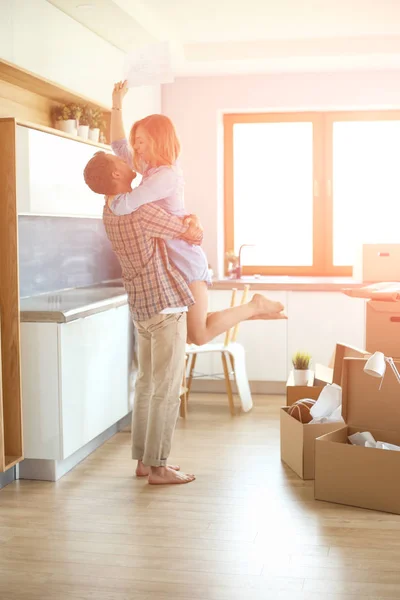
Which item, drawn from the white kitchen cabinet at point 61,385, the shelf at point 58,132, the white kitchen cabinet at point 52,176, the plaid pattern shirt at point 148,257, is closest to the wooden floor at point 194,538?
the white kitchen cabinet at point 61,385

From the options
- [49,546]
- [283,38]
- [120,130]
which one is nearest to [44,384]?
[49,546]

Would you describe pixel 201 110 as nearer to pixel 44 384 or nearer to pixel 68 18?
pixel 68 18

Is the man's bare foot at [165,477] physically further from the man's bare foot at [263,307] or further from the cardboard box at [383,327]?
the cardboard box at [383,327]

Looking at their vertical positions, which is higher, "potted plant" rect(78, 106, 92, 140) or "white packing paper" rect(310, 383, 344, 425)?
"potted plant" rect(78, 106, 92, 140)

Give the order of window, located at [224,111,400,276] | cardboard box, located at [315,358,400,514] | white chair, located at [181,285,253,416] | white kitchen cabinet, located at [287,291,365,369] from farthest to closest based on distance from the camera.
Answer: window, located at [224,111,400,276] → white kitchen cabinet, located at [287,291,365,369] → white chair, located at [181,285,253,416] → cardboard box, located at [315,358,400,514]

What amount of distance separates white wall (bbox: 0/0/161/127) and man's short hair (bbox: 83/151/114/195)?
0.78 m

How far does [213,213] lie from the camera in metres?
6.44

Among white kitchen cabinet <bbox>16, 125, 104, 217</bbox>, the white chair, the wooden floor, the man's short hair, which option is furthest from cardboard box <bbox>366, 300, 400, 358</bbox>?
white kitchen cabinet <bbox>16, 125, 104, 217</bbox>

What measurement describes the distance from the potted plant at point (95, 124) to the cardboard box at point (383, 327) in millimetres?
1913

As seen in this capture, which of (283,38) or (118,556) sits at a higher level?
(283,38)

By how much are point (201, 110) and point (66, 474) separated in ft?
11.3

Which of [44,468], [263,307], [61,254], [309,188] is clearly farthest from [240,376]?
[309,188]

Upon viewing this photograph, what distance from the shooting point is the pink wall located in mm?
6234

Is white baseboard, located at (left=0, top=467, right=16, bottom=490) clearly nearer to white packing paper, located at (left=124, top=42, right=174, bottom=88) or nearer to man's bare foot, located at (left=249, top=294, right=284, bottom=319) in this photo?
man's bare foot, located at (left=249, top=294, right=284, bottom=319)
